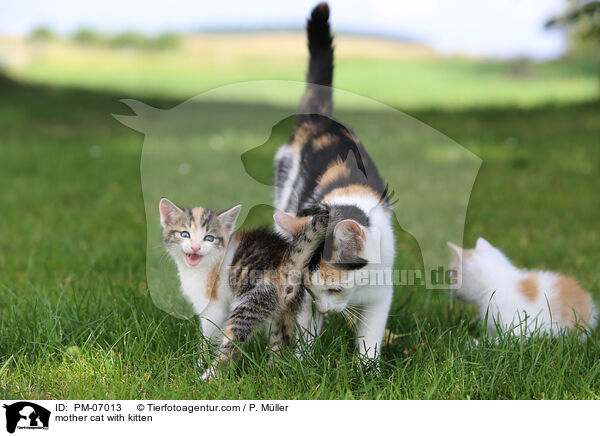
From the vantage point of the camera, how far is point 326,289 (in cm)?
226

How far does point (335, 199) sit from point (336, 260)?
0.28 metres

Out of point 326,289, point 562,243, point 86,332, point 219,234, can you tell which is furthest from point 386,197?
point 562,243

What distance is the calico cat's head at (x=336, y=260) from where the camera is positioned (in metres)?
2.17

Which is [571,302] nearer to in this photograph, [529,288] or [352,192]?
[529,288]

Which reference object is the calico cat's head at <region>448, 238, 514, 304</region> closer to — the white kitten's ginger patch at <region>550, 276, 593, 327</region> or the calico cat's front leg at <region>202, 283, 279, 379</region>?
the white kitten's ginger patch at <region>550, 276, 593, 327</region>

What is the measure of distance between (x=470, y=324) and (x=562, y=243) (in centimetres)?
175

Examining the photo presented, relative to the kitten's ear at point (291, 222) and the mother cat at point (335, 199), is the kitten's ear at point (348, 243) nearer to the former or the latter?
the mother cat at point (335, 199)

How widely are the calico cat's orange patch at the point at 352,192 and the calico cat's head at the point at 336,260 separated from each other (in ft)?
0.52

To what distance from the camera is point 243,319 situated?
237cm

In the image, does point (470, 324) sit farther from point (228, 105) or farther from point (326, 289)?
point (228, 105)

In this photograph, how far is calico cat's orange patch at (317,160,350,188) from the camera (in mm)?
2482

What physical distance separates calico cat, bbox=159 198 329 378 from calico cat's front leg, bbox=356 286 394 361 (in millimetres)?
276
